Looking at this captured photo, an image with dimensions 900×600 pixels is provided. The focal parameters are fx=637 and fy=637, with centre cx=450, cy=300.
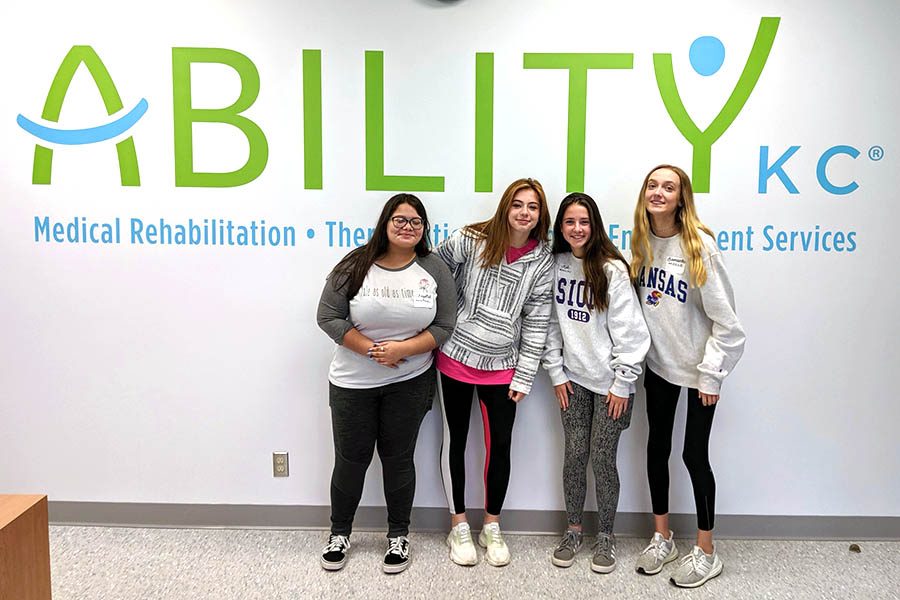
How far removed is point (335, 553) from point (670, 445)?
1.43m

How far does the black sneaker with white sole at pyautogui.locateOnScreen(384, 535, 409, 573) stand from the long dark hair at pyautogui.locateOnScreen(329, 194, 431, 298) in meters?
1.03

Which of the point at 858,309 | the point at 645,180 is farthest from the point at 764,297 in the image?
the point at 645,180

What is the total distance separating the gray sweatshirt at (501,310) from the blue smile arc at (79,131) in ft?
4.69

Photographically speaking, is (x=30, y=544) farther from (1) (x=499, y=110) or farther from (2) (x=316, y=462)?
(1) (x=499, y=110)

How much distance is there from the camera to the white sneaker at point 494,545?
2.59 m

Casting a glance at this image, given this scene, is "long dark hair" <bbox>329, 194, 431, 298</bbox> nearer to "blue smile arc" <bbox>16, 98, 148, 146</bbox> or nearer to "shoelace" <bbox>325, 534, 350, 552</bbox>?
"shoelace" <bbox>325, 534, 350, 552</bbox>

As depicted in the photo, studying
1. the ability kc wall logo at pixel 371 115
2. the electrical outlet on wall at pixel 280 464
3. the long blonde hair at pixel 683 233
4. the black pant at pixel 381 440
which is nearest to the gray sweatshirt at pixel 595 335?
the long blonde hair at pixel 683 233

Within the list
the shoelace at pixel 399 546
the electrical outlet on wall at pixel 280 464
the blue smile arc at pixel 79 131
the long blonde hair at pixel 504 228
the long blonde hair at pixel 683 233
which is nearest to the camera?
the long blonde hair at pixel 683 233

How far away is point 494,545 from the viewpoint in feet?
8.66

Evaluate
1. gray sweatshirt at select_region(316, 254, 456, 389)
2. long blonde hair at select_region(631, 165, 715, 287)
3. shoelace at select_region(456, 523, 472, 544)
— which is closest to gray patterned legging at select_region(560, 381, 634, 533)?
shoelace at select_region(456, 523, 472, 544)

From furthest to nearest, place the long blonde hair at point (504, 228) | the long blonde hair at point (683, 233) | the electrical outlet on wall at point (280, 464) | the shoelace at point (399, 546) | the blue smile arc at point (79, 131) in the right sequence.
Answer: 1. the electrical outlet on wall at point (280, 464)
2. the blue smile arc at point (79, 131)
3. the shoelace at point (399, 546)
4. the long blonde hair at point (504, 228)
5. the long blonde hair at point (683, 233)

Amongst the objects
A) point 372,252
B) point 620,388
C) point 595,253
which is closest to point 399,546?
Answer: point 620,388

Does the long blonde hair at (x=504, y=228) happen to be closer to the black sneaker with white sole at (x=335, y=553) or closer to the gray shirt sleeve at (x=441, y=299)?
the gray shirt sleeve at (x=441, y=299)

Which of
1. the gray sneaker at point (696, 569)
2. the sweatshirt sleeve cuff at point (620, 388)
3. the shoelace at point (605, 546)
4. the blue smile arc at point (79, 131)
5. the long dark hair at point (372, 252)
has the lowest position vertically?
the gray sneaker at point (696, 569)
